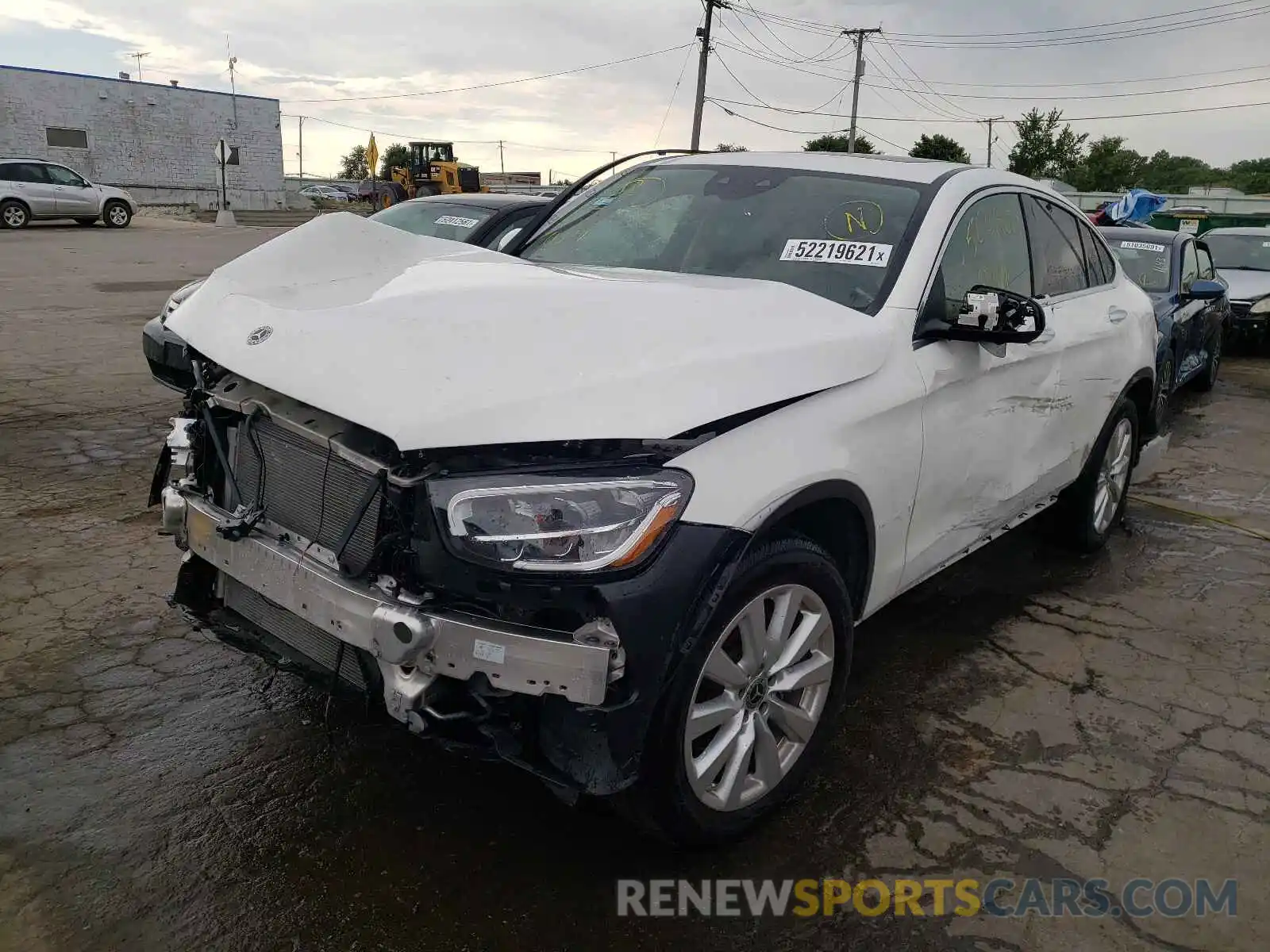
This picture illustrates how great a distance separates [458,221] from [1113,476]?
16.6 ft

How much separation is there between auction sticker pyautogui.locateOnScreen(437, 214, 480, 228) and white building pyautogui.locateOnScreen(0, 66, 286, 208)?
126 feet

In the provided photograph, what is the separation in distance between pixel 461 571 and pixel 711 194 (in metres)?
2.11

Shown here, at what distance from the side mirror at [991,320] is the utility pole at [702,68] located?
107 ft

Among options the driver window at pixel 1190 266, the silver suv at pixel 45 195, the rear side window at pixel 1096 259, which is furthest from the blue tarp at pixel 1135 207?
the silver suv at pixel 45 195

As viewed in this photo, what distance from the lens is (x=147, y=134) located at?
40781mm

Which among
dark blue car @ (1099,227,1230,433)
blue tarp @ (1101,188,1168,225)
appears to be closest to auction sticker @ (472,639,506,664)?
dark blue car @ (1099,227,1230,433)

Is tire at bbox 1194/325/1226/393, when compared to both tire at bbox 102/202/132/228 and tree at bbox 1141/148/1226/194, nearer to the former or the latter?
tire at bbox 102/202/132/228

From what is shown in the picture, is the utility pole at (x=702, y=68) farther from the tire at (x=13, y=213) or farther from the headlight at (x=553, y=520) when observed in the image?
the headlight at (x=553, y=520)

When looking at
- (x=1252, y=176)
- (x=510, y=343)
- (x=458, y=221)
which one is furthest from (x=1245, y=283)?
(x=1252, y=176)

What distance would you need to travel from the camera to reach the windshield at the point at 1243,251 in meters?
12.3

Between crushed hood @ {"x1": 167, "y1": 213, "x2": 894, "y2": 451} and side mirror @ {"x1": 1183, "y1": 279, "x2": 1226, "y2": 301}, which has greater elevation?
side mirror @ {"x1": 1183, "y1": 279, "x2": 1226, "y2": 301}

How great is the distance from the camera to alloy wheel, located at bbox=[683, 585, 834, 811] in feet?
7.85

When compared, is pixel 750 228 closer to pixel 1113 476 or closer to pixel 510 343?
pixel 510 343

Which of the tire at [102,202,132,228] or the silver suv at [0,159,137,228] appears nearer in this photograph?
the silver suv at [0,159,137,228]
